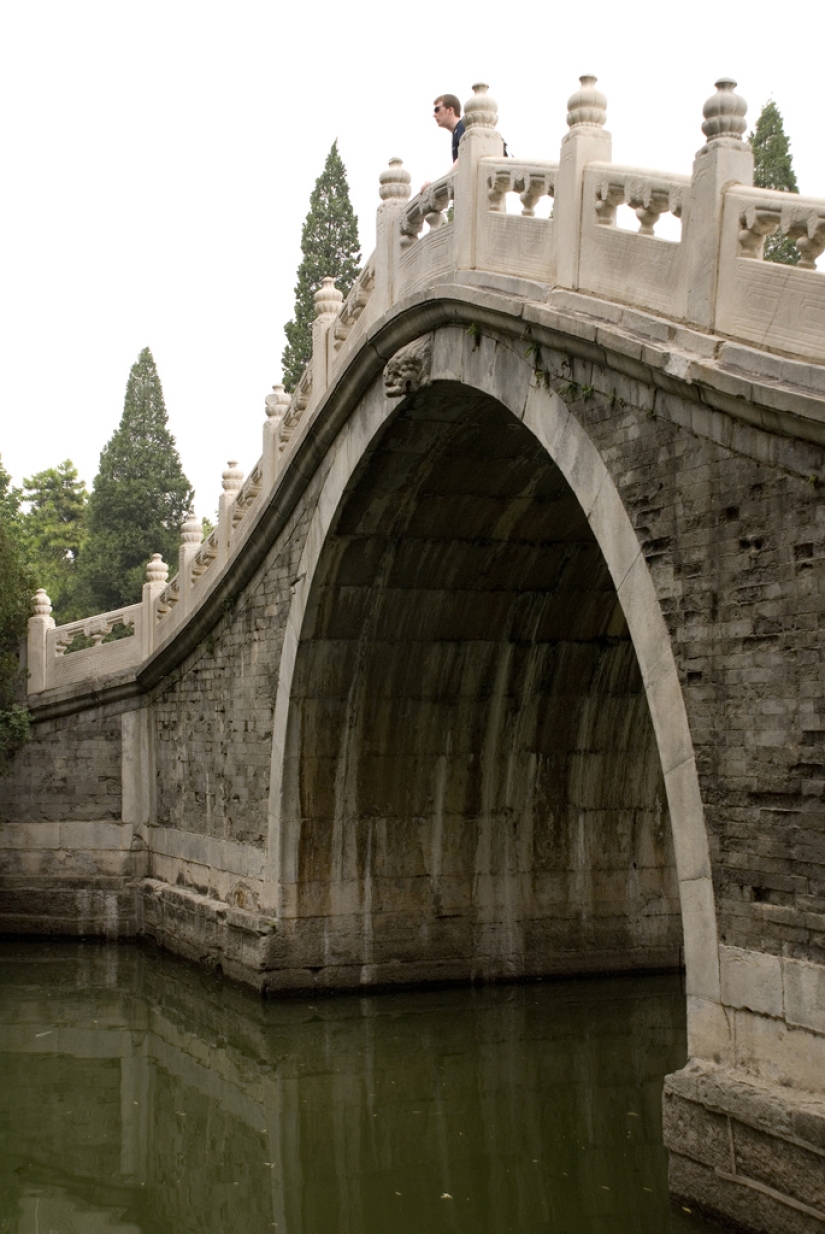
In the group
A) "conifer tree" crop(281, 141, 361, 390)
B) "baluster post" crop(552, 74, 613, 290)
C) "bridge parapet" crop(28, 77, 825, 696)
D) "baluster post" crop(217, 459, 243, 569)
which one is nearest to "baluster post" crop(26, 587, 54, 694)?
"baluster post" crop(217, 459, 243, 569)

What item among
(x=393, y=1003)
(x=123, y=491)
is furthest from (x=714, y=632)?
(x=123, y=491)

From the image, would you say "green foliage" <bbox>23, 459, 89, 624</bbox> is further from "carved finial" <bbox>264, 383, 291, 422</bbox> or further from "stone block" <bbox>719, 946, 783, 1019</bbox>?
"stone block" <bbox>719, 946, 783, 1019</bbox>

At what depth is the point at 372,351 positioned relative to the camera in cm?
1060

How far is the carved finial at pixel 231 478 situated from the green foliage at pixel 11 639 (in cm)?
292

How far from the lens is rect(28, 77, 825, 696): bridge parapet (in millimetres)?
6227

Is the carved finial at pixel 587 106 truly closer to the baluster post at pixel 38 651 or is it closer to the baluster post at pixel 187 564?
the baluster post at pixel 187 564

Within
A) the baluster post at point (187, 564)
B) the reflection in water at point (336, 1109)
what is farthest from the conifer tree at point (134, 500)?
the reflection in water at point (336, 1109)

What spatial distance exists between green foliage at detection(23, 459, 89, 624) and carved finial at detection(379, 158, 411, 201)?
32782mm

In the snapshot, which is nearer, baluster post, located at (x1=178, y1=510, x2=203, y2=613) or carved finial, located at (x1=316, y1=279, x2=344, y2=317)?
carved finial, located at (x1=316, y1=279, x2=344, y2=317)

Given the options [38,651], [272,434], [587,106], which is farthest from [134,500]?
[587,106]

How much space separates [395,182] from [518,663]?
4176 millimetres

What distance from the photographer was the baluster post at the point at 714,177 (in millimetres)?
6574

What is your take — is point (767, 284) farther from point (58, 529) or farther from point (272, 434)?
point (58, 529)

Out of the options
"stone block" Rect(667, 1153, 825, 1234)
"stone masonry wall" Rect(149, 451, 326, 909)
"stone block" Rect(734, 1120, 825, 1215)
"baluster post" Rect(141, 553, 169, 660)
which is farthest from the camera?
"baluster post" Rect(141, 553, 169, 660)
